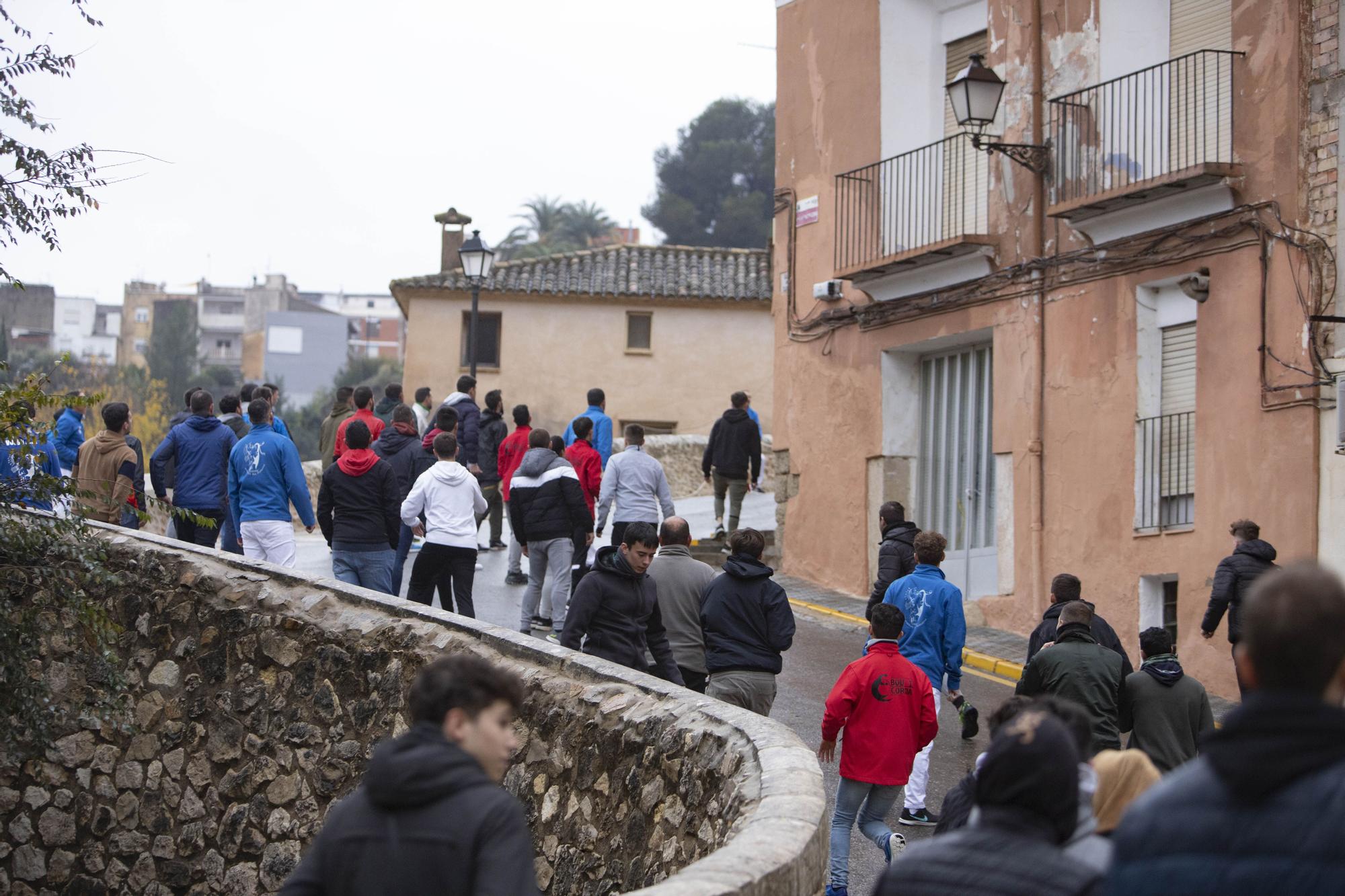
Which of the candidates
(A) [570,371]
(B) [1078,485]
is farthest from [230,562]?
(A) [570,371]

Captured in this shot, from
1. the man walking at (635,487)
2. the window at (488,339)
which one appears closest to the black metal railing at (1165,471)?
the man walking at (635,487)

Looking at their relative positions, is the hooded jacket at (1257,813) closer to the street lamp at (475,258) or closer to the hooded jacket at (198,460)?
the hooded jacket at (198,460)

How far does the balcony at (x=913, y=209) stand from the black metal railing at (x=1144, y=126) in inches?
50.6

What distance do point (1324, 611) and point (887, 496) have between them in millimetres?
15270

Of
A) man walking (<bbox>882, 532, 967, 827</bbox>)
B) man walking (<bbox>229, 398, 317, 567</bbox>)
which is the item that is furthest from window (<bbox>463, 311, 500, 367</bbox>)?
man walking (<bbox>882, 532, 967, 827</bbox>)

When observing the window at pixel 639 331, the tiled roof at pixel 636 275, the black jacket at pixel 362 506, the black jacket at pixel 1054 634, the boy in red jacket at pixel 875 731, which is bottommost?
the boy in red jacket at pixel 875 731

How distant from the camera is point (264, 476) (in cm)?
1154

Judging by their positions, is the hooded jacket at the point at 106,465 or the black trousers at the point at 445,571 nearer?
the black trousers at the point at 445,571

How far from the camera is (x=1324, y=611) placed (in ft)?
8.67

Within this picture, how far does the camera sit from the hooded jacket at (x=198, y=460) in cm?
1236

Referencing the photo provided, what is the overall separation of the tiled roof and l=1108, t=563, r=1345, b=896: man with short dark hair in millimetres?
33117

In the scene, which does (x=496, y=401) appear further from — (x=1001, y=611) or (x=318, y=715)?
(x=318, y=715)

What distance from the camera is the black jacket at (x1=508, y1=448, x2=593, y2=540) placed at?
11.9 metres

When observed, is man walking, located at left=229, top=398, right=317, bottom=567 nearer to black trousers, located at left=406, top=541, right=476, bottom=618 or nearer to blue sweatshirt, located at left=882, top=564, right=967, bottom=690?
black trousers, located at left=406, top=541, right=476, bottom=618
